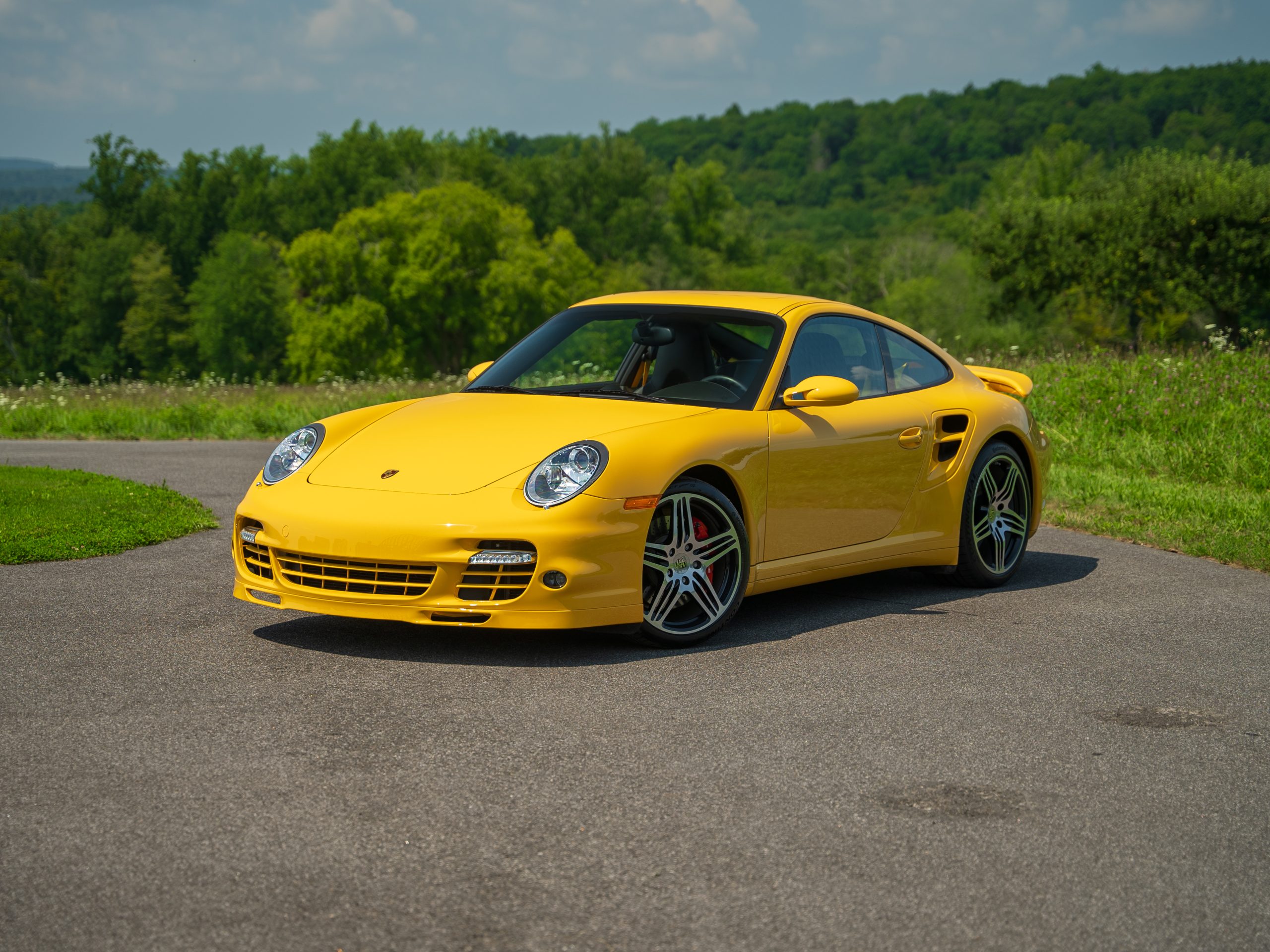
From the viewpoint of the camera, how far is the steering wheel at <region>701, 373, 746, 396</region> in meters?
6.34

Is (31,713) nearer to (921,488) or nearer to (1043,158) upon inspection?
(921,488)

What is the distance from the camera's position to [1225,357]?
49.0 ft

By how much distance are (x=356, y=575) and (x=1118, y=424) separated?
33.8 feet

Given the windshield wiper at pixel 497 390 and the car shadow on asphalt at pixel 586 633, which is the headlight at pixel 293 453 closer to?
the car shadow on asphalt at pixel 586 633

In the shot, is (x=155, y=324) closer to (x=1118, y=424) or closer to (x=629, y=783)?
(x=1118, y=424)

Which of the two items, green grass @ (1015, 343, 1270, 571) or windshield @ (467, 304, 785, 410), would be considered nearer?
windshield @ (467, 304, 785, 410)

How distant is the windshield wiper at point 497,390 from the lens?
266 inches

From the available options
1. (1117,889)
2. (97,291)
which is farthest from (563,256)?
(1117,889)

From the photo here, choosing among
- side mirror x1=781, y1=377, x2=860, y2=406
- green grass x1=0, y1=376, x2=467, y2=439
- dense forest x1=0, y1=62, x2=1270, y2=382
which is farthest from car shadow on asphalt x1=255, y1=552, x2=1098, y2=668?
dense forest x1=0, y1=62, x2=1270, y2=382

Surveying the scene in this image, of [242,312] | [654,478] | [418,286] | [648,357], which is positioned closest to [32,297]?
[242,312]

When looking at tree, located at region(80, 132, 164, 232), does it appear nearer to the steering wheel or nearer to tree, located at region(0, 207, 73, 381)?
tree, located at region(0, 207, 73, 381)

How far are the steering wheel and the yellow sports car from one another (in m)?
0.02

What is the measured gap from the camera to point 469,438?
588 centimetres

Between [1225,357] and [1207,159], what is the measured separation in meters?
32.8
